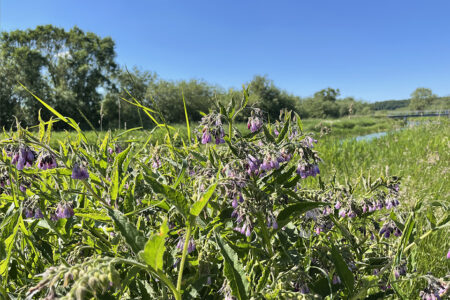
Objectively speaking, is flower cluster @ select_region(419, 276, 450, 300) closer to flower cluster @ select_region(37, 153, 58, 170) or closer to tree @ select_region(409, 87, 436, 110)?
flower cluster @ select_region(37, 153, 58, 170)

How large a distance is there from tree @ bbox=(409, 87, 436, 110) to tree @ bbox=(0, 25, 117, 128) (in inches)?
2696

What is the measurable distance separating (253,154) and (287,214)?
0.24 meters

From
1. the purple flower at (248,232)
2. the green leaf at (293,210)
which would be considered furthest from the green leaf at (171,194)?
the green leaf at (293,210)

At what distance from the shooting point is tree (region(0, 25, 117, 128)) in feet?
124

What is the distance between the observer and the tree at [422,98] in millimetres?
70219

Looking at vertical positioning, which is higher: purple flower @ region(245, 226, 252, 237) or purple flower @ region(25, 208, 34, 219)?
purple flower @ region(25, 208, 34, 219)

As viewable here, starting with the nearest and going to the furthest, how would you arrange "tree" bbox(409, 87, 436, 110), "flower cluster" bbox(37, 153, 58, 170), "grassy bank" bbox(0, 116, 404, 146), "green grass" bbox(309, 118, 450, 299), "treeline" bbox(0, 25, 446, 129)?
1. "flower cluster" bbox(37, 153, 58, 170)
2. "grassy bank" bbox(0, 116, 404, 146)
3. "green grass" bbox(309, 118, 450, 299)
4. "treeline" bbox(0, 25, 446, 129)
5. "tree" bbox(409, 87, 436, 110)

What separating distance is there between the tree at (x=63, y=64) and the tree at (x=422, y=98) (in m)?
68.5

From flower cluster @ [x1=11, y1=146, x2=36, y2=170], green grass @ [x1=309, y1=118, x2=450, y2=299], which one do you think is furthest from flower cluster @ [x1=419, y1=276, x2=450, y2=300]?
flower cluster @ [x1=11, y1=146, x2=36, y2=170]

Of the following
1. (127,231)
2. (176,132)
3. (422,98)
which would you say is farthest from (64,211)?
(422,98)

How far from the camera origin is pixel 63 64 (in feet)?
143

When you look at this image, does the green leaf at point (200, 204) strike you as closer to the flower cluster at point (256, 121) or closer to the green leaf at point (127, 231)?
the green leaf at point (127, 231)

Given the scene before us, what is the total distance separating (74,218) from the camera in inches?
50.2

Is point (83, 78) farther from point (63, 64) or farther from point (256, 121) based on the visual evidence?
point (256, 121)
